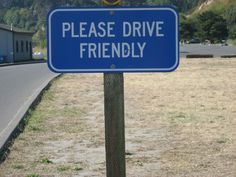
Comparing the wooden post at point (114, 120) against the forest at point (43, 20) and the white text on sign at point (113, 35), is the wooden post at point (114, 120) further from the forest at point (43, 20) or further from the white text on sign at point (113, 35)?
the forest at point (43, 20)

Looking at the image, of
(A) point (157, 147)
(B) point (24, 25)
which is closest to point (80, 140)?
(A) point (157, 147)

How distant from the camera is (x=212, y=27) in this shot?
15188 centimetres

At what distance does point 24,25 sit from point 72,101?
164 meters

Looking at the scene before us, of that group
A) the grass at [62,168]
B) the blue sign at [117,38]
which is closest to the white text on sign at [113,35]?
the blue sign at [117,38]

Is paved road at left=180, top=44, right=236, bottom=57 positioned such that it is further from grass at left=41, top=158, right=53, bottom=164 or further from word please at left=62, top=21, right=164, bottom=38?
word please at left=62, top=21, right=164, bottom=38

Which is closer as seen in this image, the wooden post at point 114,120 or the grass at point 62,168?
the wooden post at point 114,120

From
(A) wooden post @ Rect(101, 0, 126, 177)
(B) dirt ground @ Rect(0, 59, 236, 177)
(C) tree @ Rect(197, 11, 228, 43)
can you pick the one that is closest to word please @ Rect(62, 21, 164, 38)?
(A) wooden post @ Rect(101, 0, 126, 177)

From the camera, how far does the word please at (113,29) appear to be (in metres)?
4.02

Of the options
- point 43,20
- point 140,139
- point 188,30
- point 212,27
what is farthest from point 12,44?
point 188,30

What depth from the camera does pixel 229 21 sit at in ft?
535

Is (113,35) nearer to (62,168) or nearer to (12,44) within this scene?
(62,168)

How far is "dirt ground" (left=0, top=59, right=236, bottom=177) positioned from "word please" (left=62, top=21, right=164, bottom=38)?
3685mm

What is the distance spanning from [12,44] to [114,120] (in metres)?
56.6

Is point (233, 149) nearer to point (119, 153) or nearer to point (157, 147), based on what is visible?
point (157, 147)
